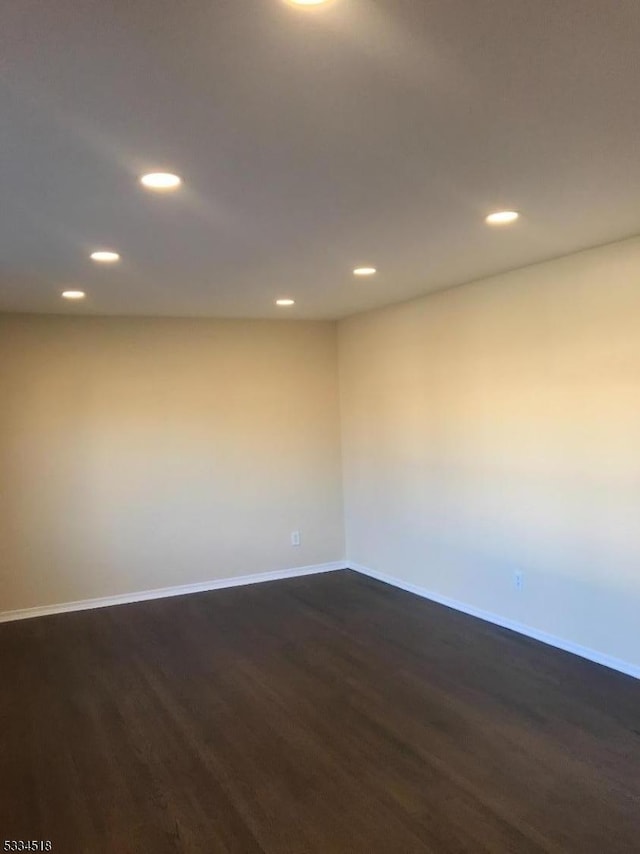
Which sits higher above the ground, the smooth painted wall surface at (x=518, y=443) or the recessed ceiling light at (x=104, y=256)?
the recessed ceiling light at (x=104, y=256)

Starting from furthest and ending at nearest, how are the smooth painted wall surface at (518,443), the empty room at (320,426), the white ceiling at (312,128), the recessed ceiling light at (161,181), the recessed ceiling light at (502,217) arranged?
the smooth painted wall surface at (518,443), the recessed ceiling light at (502,217), the recessed ceiling light at (161,181), the empty room at (320,426), the white ceiling at (312,128)

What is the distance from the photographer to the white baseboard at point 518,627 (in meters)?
3.86

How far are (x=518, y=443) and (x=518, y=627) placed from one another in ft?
3.87

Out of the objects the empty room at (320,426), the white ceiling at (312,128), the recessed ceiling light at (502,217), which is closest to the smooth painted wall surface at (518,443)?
the empty room at (320,426)

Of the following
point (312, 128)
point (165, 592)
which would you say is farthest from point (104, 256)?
point (165, 592)

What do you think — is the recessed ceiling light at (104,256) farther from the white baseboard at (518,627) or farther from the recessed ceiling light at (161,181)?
Answer: the white baseboard at (518,627)

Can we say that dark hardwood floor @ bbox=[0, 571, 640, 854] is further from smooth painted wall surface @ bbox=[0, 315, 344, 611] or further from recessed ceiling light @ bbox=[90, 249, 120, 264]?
recessed ceiling light @ bbox=[90, 249, 120, 264]

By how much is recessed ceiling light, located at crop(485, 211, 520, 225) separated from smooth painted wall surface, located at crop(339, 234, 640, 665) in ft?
2.95

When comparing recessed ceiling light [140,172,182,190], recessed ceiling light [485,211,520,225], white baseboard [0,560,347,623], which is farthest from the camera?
white baseboard [0,560,347,623]

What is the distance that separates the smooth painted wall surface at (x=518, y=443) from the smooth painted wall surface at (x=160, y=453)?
21.9 inches

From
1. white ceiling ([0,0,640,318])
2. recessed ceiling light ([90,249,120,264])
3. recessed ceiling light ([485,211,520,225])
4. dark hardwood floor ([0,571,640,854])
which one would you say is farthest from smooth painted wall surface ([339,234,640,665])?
recessed ceiling light ([90,249,120,264])

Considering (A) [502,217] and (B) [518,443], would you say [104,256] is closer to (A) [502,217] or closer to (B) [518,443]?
(A) [502,217]

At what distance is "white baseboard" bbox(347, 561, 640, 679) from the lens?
3855 millimetres

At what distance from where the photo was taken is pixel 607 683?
12.1 feet
